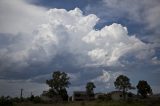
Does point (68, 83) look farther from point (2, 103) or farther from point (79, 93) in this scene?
point (2, 103)

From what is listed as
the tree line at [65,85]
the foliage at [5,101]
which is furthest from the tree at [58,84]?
the foliage at [5,101]

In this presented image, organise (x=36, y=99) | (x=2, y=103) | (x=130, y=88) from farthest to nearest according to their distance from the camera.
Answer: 1. (x=130, y=88)
2. (x=36, y=99)
3. (x=2, y=103)

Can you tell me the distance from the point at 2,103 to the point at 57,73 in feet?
237

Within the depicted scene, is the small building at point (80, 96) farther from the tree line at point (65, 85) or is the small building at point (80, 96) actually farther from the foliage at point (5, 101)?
the foliage at point (5, 101)

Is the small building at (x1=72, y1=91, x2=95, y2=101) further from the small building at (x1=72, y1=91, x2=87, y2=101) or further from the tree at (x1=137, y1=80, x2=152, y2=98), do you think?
the tree at (x1=137, y1=80, x2=152, y2=98)

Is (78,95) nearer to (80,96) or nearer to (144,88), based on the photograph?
(80,96)

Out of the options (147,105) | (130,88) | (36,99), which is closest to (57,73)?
(36,99)

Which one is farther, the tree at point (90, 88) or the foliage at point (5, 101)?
the tree at point (90, 88)

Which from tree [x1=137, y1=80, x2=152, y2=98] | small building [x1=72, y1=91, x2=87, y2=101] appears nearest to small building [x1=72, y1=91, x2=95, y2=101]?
small building [x1=72, y1=91, x2=87, y2=101]

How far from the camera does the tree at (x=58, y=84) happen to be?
12756 centimetres

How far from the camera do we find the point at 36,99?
109500 mm

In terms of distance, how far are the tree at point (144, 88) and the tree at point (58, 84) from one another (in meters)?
30.4

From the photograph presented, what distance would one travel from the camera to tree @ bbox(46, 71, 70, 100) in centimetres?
12756

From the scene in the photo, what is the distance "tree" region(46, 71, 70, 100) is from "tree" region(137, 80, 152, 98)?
99.6 feet
